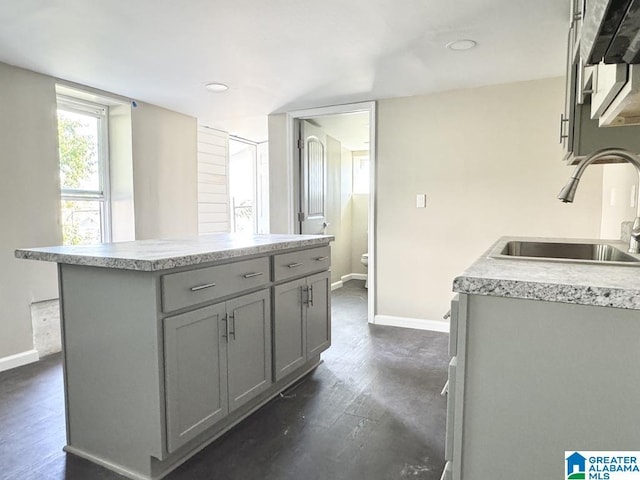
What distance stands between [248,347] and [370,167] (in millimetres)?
2391

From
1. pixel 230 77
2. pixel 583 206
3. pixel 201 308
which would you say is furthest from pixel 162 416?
pixel 583 206

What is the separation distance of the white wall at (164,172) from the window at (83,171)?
0.29m

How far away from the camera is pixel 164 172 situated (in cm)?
418

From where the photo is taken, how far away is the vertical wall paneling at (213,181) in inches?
197

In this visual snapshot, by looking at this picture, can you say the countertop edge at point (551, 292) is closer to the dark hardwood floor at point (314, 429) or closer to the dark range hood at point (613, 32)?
the dark range hood at point (613, 32)

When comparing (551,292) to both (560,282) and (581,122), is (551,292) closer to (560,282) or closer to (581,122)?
(560,282)

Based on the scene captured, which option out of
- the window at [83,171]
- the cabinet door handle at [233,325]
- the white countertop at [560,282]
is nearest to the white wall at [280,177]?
the window at [83,171]

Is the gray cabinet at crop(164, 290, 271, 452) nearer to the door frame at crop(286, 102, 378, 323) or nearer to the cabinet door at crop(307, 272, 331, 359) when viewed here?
the cabinet door at crop(307, 272, 331, 359)

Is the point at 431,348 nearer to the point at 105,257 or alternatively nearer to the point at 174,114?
the point at 105,257

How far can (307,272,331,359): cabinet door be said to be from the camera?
2.68 m

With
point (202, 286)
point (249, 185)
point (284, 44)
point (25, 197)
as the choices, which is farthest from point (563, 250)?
point (249, 185)

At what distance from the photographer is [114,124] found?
3.80 m

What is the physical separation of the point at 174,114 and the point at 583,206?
3913mm
